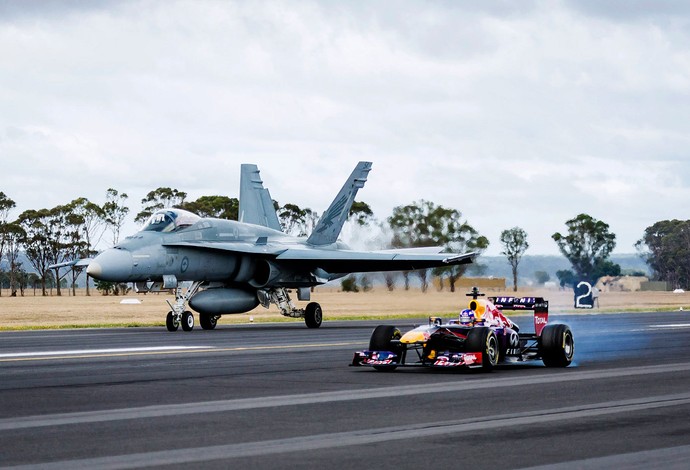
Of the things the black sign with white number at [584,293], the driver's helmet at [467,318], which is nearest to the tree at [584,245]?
the black sign with white number at [584,293]

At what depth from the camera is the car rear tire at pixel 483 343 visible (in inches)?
669

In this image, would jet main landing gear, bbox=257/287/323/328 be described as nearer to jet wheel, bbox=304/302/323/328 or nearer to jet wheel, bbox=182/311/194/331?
jet wheel, bbox=304/302/323/328

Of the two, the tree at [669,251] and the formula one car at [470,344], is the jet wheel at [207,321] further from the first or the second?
the tree at [669,251]

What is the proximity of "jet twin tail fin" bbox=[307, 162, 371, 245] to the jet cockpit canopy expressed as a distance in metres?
7.28

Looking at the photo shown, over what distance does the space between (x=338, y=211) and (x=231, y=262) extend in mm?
7659

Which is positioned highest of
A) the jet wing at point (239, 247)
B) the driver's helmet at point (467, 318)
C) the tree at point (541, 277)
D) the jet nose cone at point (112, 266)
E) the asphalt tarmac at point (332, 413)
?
the jet wing at point (239, 247)

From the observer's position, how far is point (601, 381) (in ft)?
52.3

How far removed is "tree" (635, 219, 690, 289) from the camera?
146000 mm

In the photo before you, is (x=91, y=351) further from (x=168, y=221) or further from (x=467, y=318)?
(x=168, y=221)

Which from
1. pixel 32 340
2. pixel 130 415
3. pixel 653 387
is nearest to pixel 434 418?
pixel 130 415

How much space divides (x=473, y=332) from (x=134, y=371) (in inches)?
226

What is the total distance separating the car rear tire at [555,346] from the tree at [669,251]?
128 metres

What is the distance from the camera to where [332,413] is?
40.2 feet

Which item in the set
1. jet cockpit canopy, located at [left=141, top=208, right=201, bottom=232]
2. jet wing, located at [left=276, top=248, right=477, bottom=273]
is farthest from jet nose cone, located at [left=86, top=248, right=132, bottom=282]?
jet wing, located at [left=276, top=248, right=477, bottom=273]
